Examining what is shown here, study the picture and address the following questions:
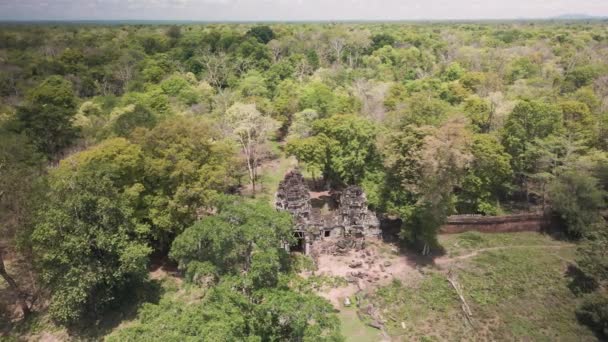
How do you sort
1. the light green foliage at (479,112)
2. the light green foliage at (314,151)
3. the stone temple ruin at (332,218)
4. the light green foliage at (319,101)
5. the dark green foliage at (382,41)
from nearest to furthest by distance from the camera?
1. the stone temple ruin at (332,218)
2. the light green foliage at (314,151)
3. the light green foliage at (479,112)
4. the light green foliage at (319,101)
5. the dark green foliage at (382,41)

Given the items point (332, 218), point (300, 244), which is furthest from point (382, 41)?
point (300, 244)

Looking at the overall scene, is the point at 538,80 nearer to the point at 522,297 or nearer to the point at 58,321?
the point at 522,297

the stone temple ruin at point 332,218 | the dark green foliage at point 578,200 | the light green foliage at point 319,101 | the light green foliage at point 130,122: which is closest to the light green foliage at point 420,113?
the stone temple ruin at point 332,218

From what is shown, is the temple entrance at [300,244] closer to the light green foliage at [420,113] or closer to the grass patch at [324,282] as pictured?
the grass patch at [324,282]

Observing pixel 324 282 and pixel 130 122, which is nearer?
pixel 324 282

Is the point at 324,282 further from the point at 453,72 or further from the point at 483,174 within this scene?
the point at 453,72

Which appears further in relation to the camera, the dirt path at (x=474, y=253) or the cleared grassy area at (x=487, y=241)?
the cleared grassy area at (x=487, y=241)

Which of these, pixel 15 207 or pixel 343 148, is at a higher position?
pixel 343 148
